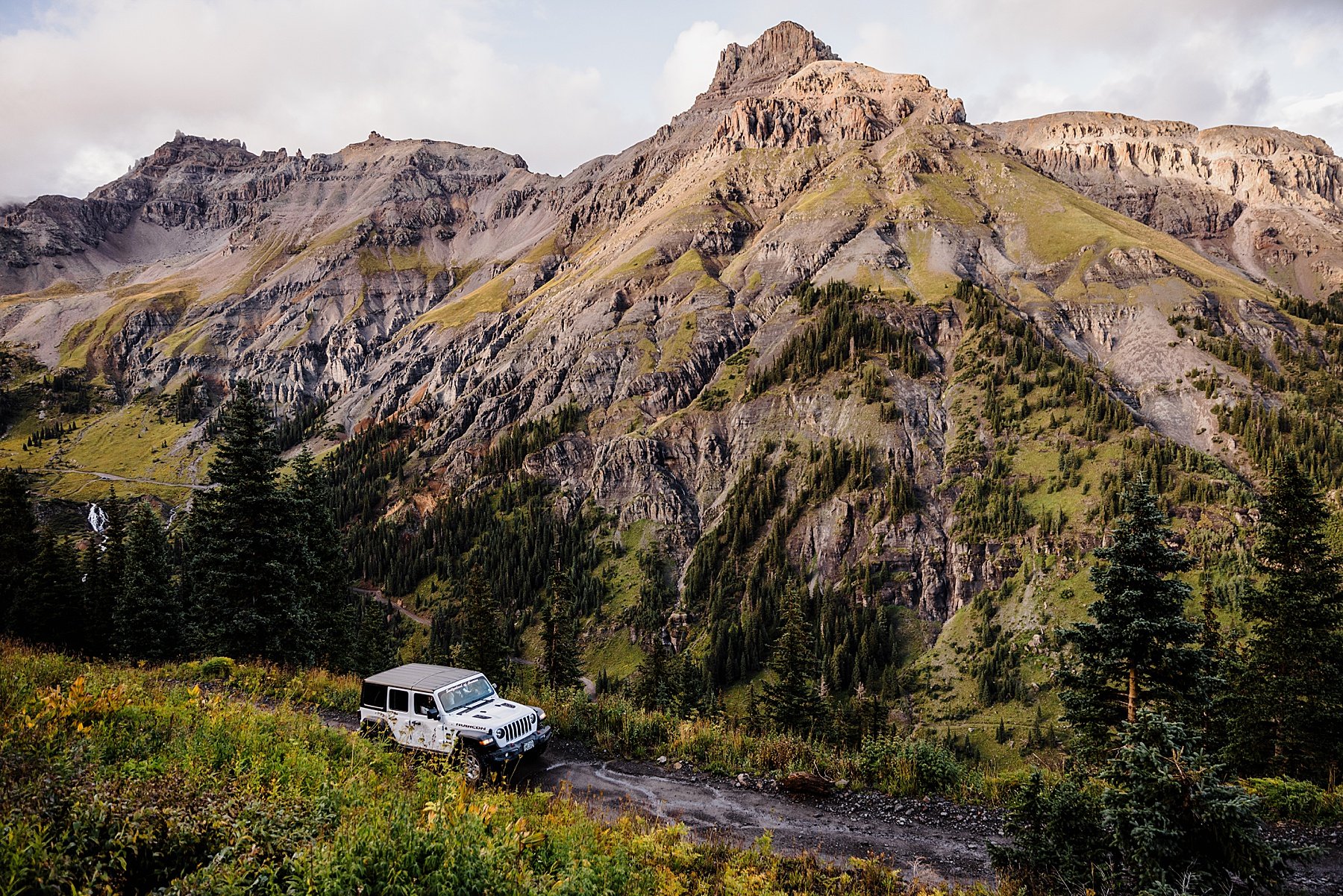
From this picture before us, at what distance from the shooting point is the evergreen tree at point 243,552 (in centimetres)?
2981

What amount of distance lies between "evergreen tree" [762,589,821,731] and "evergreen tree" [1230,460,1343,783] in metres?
26.8

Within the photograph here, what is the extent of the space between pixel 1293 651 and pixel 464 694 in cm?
3518

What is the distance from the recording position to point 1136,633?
1745cm

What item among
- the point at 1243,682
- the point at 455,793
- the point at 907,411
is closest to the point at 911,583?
the point at 907,411

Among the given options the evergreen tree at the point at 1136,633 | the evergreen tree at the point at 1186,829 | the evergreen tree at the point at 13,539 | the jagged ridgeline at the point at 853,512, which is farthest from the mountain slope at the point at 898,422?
the evergreen tree at the point at 1186,829

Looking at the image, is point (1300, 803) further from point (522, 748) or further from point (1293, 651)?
point (1293, 651)

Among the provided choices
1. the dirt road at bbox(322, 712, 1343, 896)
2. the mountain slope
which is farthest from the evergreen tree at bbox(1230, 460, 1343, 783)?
the mountain slope

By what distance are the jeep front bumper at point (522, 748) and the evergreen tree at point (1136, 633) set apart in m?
16.1

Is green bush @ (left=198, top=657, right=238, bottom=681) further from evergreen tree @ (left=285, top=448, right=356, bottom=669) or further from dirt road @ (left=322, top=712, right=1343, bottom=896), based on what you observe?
dirt road @ (left=322, top=712, right=1343, bottom=896)

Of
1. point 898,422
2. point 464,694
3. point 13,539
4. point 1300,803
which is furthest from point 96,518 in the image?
point 1300,803

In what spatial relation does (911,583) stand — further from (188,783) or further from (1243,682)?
(188,783)

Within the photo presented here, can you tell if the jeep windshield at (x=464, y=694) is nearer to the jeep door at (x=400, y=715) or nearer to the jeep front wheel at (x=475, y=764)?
the jeep door at (x=400, y=715)

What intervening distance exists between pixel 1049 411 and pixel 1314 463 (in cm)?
3967

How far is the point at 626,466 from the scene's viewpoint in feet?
522
